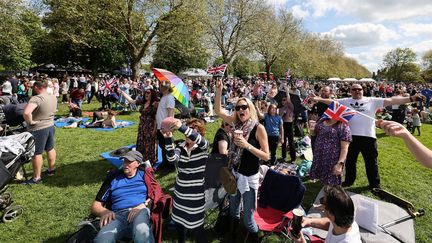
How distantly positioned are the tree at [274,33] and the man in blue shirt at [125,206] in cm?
3091

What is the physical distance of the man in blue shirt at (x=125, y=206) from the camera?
3.21 metres

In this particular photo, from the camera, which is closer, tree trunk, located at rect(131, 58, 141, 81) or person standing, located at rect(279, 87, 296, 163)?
person standing, located at rect(279, 87, 296, 163)

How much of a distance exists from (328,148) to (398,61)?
83.2 m

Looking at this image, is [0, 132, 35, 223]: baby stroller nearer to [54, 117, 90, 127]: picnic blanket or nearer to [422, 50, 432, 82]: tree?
[54, 117, 90, 127]: picnic blanket

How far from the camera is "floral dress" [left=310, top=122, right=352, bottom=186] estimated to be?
15.2ft

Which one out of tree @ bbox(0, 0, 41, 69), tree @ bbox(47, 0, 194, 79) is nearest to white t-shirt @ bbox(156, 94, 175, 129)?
tree @ bbox(47, 0, 194, 79)

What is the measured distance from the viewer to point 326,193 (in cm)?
250

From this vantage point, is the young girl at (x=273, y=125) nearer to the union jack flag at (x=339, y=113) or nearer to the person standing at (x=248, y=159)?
the union jack flag at (x=339, y=113)

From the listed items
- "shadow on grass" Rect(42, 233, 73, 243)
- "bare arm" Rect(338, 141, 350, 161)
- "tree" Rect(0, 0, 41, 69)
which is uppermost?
"tree" Rect(0, 0, 41, 69)

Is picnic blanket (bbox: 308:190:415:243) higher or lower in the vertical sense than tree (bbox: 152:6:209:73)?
lower

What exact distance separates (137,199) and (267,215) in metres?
1.86

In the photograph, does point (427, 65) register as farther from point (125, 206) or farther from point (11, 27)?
point (125, 206)

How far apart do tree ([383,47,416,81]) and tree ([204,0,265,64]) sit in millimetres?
56522

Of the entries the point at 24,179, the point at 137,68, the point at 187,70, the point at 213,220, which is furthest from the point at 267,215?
the point at 187,70
